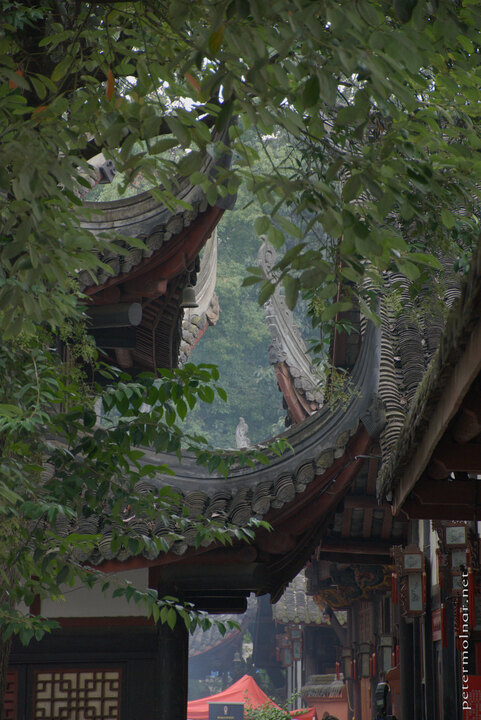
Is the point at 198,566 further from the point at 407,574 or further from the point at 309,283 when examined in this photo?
the point at 309,283

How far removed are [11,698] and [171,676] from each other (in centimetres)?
121

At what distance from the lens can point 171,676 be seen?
716 centimetres

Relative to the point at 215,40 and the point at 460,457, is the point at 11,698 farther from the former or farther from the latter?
the point at 215,40

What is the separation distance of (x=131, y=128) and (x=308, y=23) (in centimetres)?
79

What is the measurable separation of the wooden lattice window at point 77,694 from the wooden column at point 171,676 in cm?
34

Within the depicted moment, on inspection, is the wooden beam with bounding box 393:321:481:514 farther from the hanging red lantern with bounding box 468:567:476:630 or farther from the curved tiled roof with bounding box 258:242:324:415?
the curved tiled roof with bounding box 258:242:324:415

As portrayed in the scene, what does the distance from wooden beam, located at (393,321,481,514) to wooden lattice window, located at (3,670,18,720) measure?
4037 mm

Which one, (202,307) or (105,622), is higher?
(202,307)

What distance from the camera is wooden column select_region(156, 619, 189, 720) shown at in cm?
712

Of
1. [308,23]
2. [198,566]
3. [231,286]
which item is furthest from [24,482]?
[231,286]

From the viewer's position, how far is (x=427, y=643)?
7.38m

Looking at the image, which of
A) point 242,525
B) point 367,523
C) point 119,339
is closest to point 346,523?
point 367,523

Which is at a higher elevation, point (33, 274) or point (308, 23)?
point (308, 23)

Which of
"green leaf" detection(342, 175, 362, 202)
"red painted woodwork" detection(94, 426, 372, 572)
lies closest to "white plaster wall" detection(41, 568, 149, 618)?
"red painted woodwork" detection(94, 426, 372, 572)
